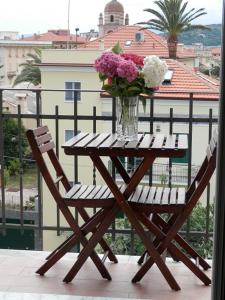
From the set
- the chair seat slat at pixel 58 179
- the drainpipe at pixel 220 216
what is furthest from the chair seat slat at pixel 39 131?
the drainpipe at pixel 220 216

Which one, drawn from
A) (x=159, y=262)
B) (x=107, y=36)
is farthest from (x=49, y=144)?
(x=107, y=36)

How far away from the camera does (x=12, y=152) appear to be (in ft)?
13.2

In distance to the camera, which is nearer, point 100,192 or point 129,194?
point 129,194

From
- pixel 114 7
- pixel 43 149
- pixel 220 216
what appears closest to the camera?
pixel 220 216

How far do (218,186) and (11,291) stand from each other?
5.62 feet

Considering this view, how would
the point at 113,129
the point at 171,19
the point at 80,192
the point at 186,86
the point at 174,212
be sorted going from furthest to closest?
the point at 171,19, the point at 186,86, the point at 113,129, the point at 80,192, the point at 174,212

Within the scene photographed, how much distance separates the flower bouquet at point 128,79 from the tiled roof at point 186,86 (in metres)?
0.22

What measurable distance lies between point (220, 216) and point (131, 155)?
1358 mm

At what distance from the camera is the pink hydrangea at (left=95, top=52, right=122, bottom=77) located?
2.78m

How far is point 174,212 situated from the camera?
9.00 ft

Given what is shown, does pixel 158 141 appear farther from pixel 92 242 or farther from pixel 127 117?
pixel 92 242

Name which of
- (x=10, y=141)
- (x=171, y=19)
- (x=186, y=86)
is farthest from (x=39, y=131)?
(x=171, y=19)

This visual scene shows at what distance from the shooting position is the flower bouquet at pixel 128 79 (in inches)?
110

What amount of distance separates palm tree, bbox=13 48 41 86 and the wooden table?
2.71m
